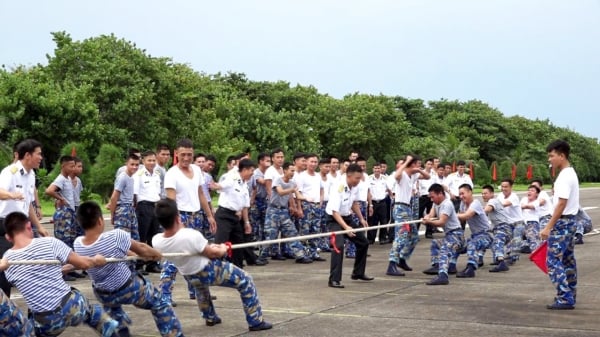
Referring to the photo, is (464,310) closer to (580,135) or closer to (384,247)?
(384,247)

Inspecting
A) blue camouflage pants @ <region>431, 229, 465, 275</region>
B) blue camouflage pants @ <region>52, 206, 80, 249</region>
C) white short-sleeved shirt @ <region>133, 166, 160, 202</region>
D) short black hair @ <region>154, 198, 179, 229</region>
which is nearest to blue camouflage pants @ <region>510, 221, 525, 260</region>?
blue camouflage pants @ <region>431, 229, 465, 275</region>

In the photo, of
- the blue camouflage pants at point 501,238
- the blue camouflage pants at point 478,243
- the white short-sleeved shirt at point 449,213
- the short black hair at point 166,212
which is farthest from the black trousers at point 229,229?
the blue camouflage pants at point 501,238

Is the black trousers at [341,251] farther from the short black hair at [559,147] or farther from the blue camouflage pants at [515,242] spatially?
the blue camouflage pants at [515,242]

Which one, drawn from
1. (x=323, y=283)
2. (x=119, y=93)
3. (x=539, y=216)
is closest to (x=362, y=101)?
(x=119, y=93)

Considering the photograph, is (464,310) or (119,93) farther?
(119,93)

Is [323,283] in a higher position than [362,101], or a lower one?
lower

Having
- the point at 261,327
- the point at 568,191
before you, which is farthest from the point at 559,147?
the point at 261,327

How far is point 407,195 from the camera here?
12.9m

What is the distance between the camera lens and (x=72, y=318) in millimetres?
6262

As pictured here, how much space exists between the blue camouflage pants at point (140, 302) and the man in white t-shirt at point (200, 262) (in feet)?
1.50

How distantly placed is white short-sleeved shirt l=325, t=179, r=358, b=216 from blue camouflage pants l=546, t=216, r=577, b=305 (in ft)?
9.68

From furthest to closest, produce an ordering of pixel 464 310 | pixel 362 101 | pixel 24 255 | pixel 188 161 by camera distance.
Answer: pixel 362 101 < pixel 188 161 < pixel 464 310 < pixel 24 255

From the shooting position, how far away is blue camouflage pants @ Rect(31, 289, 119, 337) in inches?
244

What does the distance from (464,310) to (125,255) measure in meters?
4.02
